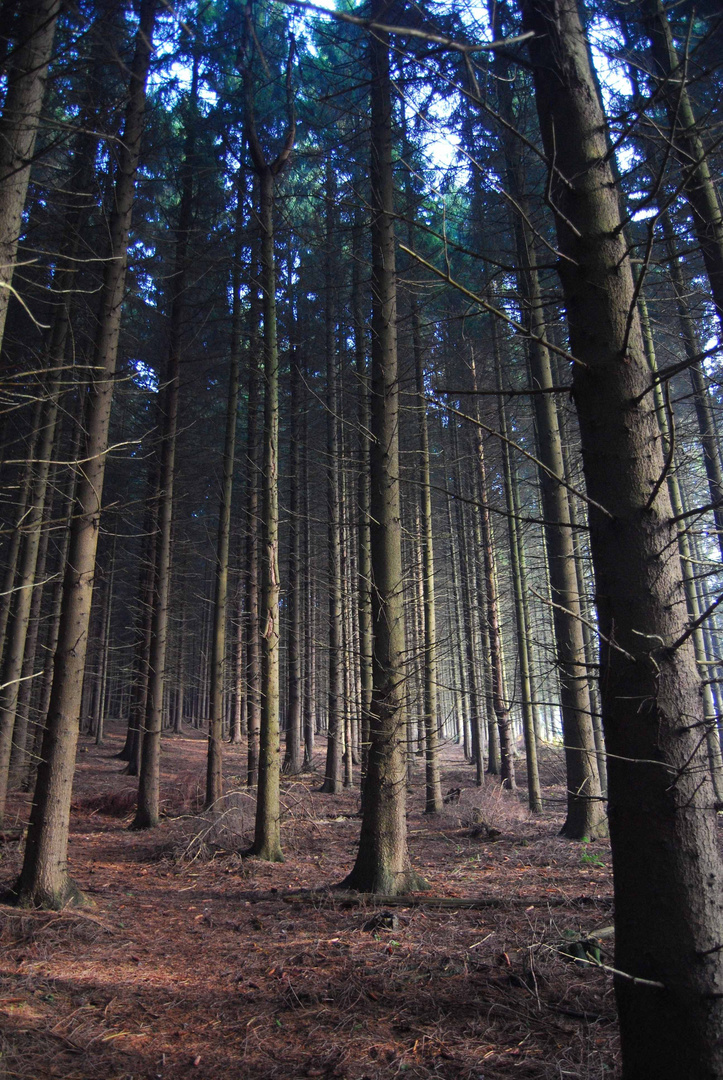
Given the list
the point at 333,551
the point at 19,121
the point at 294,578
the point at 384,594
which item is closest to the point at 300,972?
the point at 384,594

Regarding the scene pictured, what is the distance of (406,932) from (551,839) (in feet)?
16.8

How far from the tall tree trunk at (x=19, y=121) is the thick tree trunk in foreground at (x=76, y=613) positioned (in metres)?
1.42

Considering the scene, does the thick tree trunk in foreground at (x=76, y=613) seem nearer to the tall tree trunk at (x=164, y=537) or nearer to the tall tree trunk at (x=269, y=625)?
the tall tree trunk at (x=269, y=625)

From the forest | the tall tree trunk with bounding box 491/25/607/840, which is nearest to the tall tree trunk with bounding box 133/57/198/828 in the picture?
the forest

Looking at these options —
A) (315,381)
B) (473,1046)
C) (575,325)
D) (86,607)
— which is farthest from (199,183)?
(473,1046)

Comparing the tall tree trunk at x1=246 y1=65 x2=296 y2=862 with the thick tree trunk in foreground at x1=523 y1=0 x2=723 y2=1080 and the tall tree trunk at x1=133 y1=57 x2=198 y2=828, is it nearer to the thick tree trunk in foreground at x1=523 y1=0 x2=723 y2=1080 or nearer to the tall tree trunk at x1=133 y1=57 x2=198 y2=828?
the tall tree trunk at x1=133 y1=57 x2=198 y2=828

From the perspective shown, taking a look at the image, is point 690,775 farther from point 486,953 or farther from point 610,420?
point 486,953

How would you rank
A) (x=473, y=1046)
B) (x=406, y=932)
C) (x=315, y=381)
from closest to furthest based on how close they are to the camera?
(x=473, y=1046) → (x=406, y=932) → (x=315, y=381)

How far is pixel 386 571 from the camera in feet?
22.4

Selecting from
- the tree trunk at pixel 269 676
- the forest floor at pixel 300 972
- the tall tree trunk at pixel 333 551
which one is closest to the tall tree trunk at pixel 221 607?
the tall tree trunk at pixel 333 551

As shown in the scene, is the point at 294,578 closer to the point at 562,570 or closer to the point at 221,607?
the point at 221,607

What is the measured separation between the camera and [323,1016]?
379 cm

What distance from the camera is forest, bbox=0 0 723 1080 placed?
7.11 feet

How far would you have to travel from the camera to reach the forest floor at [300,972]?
3.27 m
